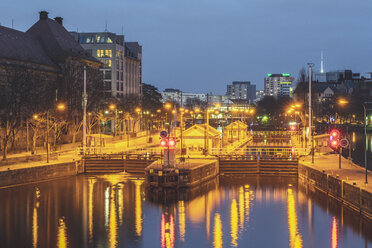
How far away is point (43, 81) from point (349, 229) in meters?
56.6

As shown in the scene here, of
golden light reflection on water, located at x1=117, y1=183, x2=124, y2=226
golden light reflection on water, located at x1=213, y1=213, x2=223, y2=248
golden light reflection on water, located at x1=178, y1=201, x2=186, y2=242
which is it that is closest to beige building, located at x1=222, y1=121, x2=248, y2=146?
golden light reflection on water, located at x1=117, y1=183, x2=124, y2=226

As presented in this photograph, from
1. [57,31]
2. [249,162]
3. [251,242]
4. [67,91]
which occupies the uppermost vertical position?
[57,31]

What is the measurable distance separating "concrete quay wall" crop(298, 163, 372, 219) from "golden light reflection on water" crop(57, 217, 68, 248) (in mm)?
20725

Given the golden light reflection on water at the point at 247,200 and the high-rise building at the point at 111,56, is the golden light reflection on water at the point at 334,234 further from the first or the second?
the high-rise building at the point at 111,56

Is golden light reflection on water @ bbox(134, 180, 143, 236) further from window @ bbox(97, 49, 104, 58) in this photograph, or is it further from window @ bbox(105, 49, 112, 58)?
window @ bbox(97, 49, 104, 58)

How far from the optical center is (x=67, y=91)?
303 ft

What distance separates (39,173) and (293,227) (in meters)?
28.8

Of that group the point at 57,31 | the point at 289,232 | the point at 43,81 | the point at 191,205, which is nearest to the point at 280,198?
the point at 191,205

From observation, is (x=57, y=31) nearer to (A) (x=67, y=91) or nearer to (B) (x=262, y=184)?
(A) (x=67, y=91)

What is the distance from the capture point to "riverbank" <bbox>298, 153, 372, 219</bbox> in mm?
41875

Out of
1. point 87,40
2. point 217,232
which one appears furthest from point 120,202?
point 87,40

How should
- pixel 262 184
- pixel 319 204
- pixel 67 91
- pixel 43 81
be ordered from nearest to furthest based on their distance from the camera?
1. pixel 319 204
2. pixel 262 184
3. pixel 43 81
4. pixel 67 91

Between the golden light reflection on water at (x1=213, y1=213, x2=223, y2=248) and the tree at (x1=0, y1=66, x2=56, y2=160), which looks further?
the tree at (x1=0, y1=66, x2=56, y2=160)

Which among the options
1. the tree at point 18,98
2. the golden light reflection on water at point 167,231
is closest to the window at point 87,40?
the tree at point 18,98
